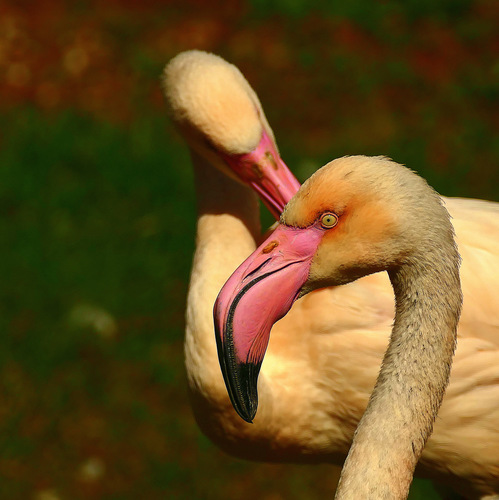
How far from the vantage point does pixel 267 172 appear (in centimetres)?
329

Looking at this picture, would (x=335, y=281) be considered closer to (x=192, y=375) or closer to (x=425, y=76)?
(x=192, y=375)

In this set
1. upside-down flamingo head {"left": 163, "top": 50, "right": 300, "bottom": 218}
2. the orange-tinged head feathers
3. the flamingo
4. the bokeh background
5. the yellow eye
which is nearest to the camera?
the orange-tinged head feathers

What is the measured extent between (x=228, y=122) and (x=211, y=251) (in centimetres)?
51

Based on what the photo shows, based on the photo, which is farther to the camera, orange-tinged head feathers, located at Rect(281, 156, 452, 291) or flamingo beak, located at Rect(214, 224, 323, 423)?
flamingo beak, located at Rect(214, 224, 323, 423)

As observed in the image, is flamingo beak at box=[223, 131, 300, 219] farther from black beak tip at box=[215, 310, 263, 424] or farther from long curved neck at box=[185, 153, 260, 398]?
black beak tip at box=[215, 310, 263, 424]

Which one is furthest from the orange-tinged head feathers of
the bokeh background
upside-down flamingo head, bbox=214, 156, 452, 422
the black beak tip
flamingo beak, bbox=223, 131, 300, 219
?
the bokeh background

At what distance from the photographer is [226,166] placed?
340 centimetres

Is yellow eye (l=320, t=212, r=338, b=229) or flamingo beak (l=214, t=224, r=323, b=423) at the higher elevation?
yellow eye (l=320, t=212, r=338, b=229)

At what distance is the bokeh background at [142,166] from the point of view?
Result: 4535mm

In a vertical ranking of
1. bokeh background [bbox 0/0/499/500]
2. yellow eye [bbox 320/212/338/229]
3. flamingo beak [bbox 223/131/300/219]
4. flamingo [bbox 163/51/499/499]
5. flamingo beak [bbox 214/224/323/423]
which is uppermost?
yellow eye [bbox 320/212/338/229]

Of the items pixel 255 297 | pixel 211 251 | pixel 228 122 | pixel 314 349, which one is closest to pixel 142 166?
pixel 211 251

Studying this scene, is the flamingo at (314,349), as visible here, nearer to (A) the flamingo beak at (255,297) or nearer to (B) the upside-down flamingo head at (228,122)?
(B) the upside-down flamingo head at (228,122)

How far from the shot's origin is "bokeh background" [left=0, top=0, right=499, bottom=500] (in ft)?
14.9

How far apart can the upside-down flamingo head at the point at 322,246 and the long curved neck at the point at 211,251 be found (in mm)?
835
